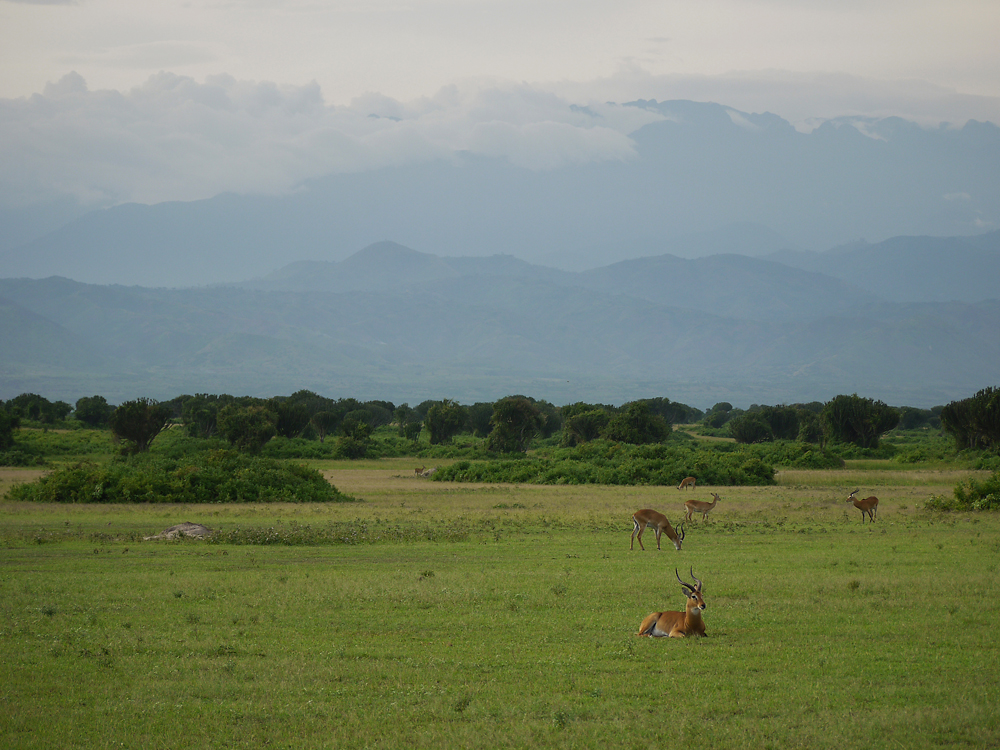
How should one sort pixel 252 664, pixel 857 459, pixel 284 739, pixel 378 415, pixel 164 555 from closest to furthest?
pixel 284 739
pixel 252 664
pixel 164 555
pixel 857 459
pixel 378 415

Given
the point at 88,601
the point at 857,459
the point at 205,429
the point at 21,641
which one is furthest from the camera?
the point at 205,429

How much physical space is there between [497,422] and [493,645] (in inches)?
2152

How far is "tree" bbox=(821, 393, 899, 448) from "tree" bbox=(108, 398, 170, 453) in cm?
4810

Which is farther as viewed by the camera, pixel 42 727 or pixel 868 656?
pixel 868 656

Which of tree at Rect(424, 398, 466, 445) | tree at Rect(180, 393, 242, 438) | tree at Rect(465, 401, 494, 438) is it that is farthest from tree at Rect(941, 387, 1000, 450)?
tree at Rect(180, 393, 242, 438)

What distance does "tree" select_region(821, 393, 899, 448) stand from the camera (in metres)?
66.1

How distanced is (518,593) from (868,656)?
228 inches

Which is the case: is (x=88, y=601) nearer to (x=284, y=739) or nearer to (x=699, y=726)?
(x=284, y=739)

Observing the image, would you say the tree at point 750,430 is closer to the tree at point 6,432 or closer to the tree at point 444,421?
the tree at point 444,421

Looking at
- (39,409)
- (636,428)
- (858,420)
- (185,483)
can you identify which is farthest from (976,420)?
(39,409)

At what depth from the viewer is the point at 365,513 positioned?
3088 centimetres

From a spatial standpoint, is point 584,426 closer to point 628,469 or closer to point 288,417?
point 288,417

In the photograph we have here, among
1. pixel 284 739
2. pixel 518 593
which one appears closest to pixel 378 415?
pixel 518 593

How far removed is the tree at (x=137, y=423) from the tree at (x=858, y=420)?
48.1 m
